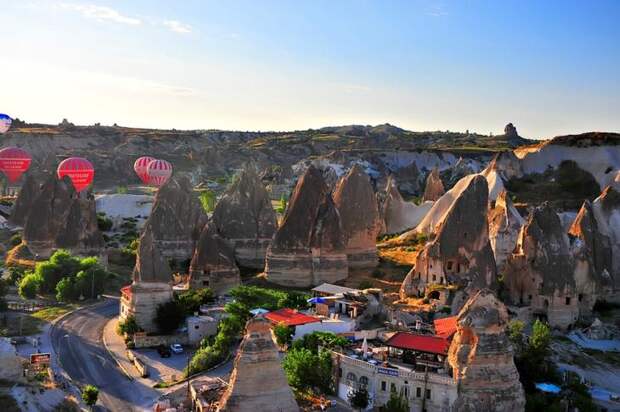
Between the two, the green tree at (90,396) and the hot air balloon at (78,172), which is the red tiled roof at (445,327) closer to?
the green tree at (90,396)

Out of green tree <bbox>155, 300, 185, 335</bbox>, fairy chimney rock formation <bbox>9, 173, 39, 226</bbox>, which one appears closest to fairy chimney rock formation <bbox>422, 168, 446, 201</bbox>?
fairy chimney rock formation <bbox>9, 173, 39, 226</bbox>

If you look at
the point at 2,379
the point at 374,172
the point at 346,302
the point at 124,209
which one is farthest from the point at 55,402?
the point at 374,172

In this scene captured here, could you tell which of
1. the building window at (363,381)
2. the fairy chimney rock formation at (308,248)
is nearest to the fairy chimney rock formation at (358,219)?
the fairy chimney rock formation at (308,248)

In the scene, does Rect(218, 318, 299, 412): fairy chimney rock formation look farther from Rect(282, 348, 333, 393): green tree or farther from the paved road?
the paved road

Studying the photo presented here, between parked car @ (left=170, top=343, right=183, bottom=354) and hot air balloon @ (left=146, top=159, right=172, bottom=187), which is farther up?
hot air balloon @ (left=146, top=159, right=172, bottom=187)

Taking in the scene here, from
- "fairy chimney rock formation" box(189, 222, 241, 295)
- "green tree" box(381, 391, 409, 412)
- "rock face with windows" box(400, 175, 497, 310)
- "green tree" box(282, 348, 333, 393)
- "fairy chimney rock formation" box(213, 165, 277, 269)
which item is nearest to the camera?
"green tree" box(381, 391, 409, 412)

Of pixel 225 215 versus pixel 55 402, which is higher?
pixel 225 215

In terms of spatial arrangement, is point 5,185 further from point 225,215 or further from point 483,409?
point 483,409

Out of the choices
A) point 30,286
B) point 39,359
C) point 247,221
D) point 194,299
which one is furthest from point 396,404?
point 30,286
